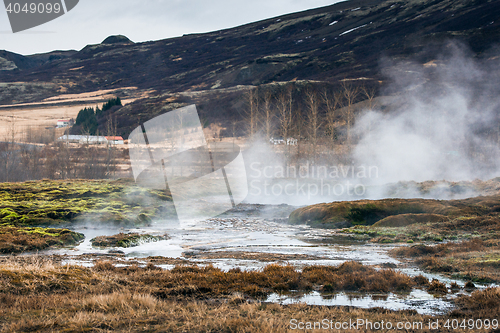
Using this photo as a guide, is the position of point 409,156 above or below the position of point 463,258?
above

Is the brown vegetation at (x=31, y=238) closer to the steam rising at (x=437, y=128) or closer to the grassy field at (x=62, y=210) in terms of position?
the grassy field at (x=62, y=210)

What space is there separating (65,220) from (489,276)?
2563cm

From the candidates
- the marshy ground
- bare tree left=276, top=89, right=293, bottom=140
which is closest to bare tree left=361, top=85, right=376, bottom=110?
bare tree left=276, top=89, right=293, bottom=140

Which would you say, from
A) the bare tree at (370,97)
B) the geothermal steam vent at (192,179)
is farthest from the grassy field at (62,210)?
the bare tree at (370,97)

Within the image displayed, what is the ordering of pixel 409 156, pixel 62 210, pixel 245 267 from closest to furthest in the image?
Result: pixel 245 267, pixel 62 210, pixel 409 156

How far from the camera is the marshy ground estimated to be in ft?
26.0

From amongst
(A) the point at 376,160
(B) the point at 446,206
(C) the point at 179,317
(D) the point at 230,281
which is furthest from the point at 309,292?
(A) the point at 376,160

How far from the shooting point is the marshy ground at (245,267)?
311 inches

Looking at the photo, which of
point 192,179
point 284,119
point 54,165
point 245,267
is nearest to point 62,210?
point 192,179

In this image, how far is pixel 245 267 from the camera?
1391 cm

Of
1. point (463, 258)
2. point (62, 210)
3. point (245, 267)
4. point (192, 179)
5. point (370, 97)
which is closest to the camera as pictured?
point (245, 267)

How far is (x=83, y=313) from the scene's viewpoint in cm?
761

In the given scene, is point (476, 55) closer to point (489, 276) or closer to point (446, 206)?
point (446, 206)

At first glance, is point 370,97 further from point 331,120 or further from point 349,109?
point 331,120
